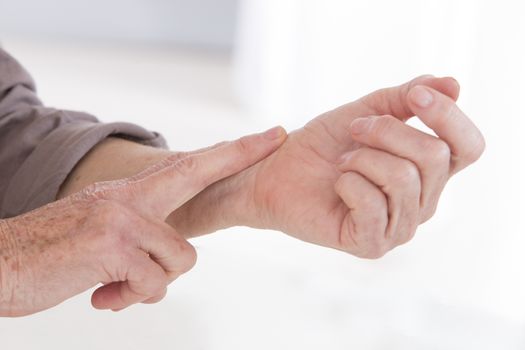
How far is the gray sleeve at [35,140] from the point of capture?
108 centimetres

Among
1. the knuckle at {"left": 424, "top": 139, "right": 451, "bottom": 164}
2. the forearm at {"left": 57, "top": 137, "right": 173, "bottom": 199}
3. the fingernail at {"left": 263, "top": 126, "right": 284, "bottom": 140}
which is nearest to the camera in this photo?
the knuckle at {"left": 424, "top": 139, "right": 451, "bottom": 164}

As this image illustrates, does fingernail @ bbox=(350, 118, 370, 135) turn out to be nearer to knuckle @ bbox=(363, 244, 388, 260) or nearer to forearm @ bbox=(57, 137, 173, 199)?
knuckle @ bbox=(363, 244, 388, 260)

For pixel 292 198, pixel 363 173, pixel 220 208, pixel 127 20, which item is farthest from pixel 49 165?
pixel 127 20

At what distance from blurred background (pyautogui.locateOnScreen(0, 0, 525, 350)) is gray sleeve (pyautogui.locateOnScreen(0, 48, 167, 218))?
17cm

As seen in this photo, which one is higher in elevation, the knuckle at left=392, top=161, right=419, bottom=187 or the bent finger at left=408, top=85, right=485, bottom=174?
the bent finger at left=408, top=85, right=485, bottom=174

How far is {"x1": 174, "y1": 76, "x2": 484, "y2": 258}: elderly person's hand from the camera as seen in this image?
2.69ft

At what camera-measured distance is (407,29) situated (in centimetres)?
232

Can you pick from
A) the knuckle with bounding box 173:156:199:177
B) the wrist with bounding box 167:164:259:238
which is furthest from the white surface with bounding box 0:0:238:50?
the knuckle with bounding box 173:156:199:177

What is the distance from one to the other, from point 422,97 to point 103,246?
0.35 m

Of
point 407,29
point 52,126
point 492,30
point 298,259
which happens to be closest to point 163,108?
point 407,29

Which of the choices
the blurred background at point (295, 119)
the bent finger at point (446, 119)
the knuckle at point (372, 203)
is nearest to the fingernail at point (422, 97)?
the bent finger at point (446, 119)

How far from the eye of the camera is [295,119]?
2693 mm

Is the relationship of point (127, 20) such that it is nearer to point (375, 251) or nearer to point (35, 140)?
point (35, 140)

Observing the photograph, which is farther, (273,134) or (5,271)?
(273,134)
